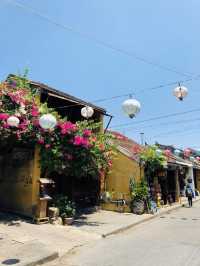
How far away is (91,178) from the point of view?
15703 millimetres

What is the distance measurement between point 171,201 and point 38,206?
10.6 metres

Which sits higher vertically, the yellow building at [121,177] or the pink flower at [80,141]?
the pink flower at [80,141]

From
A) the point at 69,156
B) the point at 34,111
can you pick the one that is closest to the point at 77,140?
the point at 69,156

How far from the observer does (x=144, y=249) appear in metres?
7.48

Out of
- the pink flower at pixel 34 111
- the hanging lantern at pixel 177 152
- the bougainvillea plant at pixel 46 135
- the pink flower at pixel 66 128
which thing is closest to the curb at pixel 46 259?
the bougainvillea plant at pixel 46 135

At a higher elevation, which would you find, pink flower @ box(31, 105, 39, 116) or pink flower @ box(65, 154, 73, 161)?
pink flower @ box(31, 105, 39, 116)

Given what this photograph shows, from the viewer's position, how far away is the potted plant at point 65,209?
10898 mm

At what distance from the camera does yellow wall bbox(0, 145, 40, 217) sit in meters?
11.0

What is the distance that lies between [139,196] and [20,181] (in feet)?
20.3

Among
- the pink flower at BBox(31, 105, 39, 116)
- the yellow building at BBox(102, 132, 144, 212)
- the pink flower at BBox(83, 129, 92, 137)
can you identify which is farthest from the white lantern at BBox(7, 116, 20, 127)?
the yellow building at BBox(102, 132, 144, 212)

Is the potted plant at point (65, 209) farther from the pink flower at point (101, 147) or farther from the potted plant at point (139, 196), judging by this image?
the potted plant at point (139, 196)

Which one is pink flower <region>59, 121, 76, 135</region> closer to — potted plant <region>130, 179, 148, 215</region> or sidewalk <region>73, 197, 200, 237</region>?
sidewalk <region>73, 197, 200, 237</region>

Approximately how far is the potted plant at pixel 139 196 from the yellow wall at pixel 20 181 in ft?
18.2

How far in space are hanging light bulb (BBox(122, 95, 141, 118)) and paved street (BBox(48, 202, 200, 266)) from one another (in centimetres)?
400
